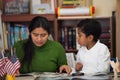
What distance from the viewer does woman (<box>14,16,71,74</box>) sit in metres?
1.88

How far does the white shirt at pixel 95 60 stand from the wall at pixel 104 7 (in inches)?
47.6

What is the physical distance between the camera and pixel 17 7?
2.90 metres

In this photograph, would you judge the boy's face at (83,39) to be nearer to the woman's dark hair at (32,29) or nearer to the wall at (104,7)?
the woman's dark hair at (32,29)

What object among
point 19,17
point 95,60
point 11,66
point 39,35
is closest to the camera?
point 11,66

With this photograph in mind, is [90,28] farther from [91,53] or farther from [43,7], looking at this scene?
[43,7]

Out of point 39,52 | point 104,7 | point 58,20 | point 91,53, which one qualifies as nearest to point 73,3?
point 58,20

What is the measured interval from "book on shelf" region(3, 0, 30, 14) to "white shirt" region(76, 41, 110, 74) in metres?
1.31

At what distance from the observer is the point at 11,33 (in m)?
2.94

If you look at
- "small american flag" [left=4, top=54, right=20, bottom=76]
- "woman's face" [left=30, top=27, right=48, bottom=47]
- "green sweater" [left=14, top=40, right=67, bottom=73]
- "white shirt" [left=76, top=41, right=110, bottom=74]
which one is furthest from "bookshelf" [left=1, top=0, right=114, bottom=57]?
"small american flag" [left=4, top=54, right=20, bottom=76]

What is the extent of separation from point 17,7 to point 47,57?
1.13 metres

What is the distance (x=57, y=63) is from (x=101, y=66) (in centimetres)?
47

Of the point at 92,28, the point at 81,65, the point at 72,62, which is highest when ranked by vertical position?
the point at 92,28

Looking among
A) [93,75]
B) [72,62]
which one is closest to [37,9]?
[72,62]

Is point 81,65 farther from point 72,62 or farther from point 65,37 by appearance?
point 65,37
